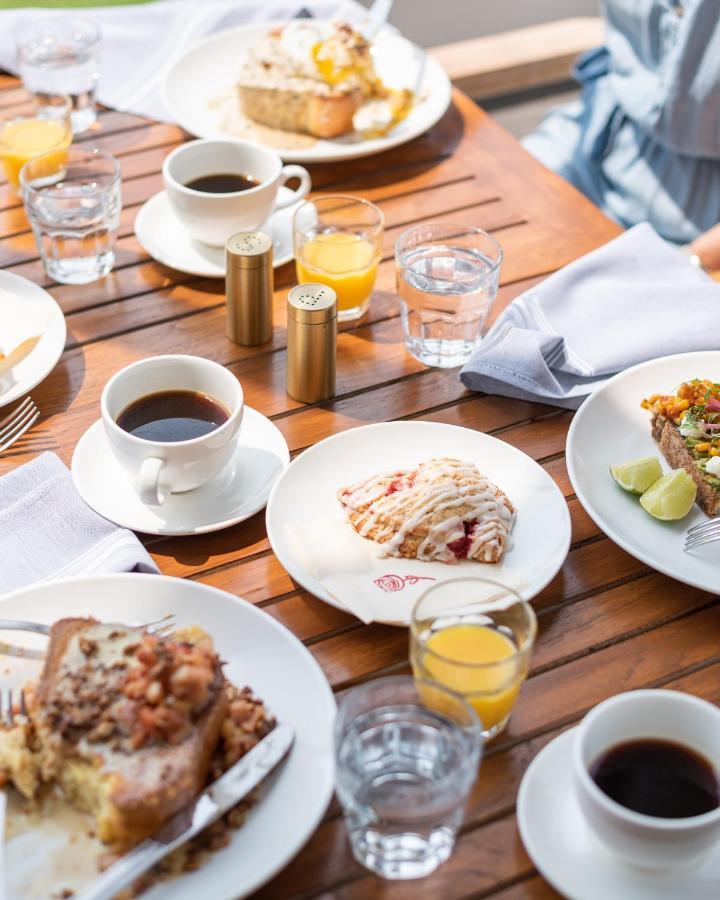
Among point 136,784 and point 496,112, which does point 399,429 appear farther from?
point 496,112

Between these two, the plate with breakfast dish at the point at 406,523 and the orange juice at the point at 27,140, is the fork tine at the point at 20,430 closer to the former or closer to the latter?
the plate with breakfast dish at the point at 406,523

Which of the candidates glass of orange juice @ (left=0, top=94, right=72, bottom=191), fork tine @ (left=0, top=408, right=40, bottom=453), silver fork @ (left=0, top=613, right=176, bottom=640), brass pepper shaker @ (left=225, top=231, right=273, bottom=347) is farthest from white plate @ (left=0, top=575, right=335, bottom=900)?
glass of orange juice @ (left=0, top=94, right=72, bottom=191)

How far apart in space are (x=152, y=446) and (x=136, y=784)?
1.63 ft

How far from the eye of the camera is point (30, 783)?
3.54 ft

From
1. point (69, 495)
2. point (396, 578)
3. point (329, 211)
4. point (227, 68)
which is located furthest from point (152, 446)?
point (227, 68)

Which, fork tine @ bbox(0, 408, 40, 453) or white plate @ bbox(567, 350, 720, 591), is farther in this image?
fork tine @ bbox(0, 408, 40, 453)

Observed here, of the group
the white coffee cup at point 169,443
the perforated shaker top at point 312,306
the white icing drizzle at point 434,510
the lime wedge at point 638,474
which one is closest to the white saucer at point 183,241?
the perforated shaker top at point 312,306

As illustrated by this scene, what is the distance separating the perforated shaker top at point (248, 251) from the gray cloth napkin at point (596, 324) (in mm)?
361

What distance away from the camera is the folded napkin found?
1.36m

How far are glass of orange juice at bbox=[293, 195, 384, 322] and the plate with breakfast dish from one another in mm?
383

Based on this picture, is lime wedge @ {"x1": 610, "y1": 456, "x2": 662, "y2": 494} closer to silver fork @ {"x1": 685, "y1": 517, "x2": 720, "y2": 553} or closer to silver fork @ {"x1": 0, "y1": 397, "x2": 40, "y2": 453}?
silver fork @ {"x1": 685, "y1": 517, "x2": 720, "y2": 553}

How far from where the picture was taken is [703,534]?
1.43m

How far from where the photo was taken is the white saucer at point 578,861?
3.40 feet

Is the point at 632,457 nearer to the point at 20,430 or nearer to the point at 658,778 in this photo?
the point at 658,778
